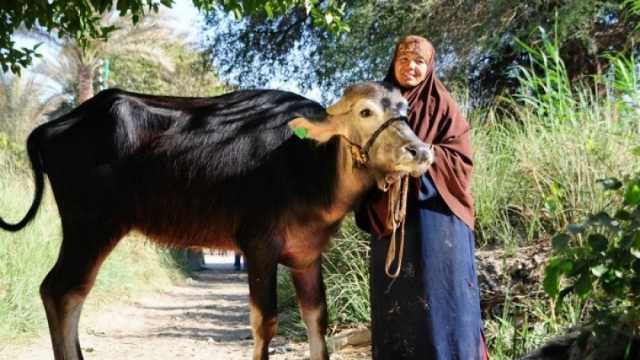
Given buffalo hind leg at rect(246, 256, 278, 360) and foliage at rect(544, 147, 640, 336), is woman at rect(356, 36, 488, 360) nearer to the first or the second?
buffalo hind leg at rect(246, 256, 278, 360)

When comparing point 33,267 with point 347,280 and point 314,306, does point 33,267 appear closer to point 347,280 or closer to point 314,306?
point 347,280

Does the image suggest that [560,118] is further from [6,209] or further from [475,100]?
[6,209]

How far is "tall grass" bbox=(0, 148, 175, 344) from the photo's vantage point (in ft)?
24.3

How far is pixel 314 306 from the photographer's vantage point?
13.8ft

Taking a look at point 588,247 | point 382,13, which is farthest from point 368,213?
point 382,13

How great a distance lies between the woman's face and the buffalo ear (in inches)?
14.2

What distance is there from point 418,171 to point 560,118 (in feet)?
10.8

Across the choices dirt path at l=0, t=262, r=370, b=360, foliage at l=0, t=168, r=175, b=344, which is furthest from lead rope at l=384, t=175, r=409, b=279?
foliage at l=0, t=168, r=175, b=344

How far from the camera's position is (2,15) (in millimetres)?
5047

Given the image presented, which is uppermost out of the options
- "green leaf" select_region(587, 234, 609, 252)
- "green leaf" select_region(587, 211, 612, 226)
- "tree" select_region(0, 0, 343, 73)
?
"tree" select_region(0, 0, 343, 73)

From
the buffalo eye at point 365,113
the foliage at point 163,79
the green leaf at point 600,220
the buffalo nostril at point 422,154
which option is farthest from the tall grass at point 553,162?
the foliage at point 163,79

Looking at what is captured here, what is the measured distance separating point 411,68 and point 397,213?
68 centimetres

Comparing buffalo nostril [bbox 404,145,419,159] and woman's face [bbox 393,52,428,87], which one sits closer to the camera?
buffalo nostril [bbox 404,145,419,159]

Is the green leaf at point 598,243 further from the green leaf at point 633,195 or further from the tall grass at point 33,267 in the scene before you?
the tall grass at point 33,267
